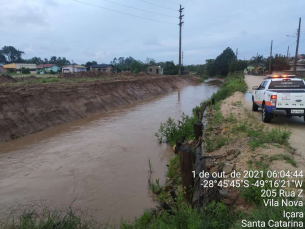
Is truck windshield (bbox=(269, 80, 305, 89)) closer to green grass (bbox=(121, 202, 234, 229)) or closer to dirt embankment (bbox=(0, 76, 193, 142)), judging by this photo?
green grass (bbox=(121, 202, 234, 229))

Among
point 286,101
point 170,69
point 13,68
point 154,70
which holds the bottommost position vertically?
point 286,101

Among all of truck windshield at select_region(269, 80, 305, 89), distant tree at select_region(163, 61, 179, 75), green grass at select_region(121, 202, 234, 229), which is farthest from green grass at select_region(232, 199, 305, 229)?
distant tree at select_region(163, 61, 179, 75)

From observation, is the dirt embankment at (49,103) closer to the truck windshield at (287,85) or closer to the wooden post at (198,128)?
the wooden post at (198,128)

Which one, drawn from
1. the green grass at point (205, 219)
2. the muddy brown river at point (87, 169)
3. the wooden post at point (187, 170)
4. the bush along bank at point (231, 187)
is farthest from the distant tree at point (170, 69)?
the green grass at point (205, 219)

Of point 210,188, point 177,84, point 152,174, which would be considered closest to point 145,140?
point 152,174

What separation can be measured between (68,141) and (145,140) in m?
3.74

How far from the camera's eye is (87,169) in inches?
298

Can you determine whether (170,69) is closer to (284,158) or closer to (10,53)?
(284,158)

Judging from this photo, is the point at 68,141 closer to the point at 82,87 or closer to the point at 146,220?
the point at 146,220

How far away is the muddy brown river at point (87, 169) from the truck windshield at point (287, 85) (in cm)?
528

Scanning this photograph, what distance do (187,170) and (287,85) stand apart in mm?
6970

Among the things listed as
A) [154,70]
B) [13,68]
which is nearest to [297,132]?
[154,70]

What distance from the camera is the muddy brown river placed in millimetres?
5801

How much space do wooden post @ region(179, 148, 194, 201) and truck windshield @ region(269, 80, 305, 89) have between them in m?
6.67
